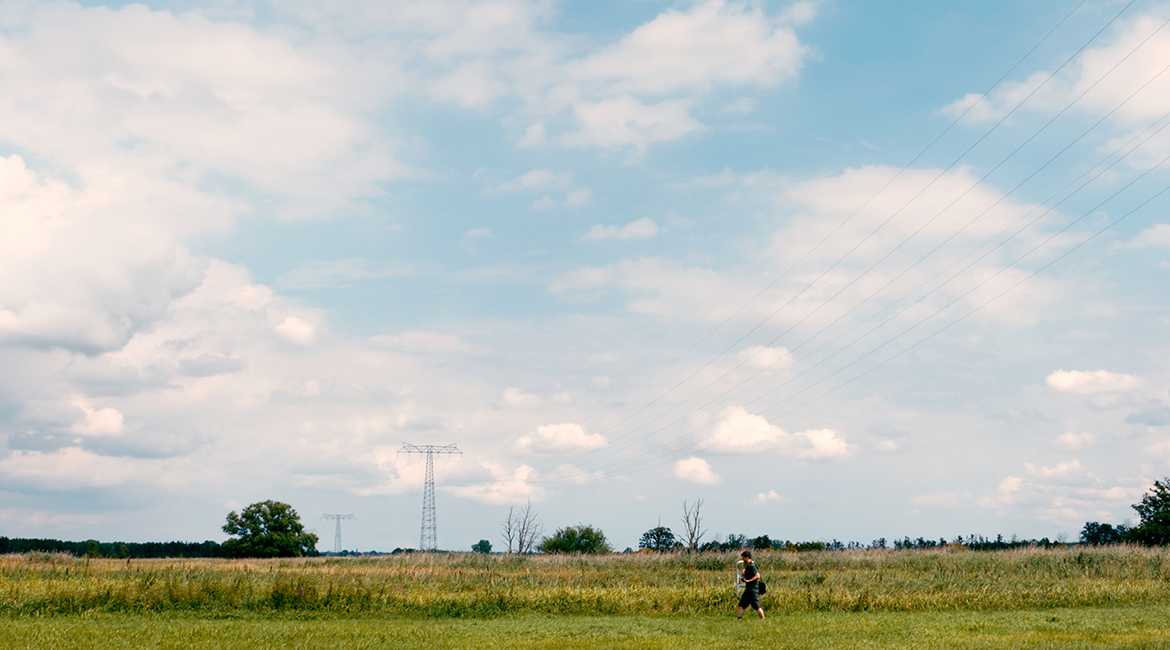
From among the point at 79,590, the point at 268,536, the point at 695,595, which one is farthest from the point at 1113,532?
the point at 79,590

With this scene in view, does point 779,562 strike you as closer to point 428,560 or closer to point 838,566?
point 838,566

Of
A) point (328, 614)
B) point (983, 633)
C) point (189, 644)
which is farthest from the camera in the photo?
point (328, 614)

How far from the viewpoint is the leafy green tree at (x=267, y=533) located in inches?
3836

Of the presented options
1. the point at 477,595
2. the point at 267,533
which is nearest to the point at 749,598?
the point at 477,595

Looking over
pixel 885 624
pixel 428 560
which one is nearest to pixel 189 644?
pixel 885 624

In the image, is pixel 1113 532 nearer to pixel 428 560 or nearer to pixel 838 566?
pixel 838 566

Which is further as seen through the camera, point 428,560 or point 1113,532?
point 1113,532

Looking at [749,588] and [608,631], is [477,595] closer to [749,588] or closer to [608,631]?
[608,631]

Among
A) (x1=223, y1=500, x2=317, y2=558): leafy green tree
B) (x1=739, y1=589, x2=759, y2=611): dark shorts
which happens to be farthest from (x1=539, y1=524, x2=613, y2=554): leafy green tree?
(x1=739, y1=589, x2=759, y2=611): dark shorts

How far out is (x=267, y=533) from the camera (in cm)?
9919

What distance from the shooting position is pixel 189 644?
16328 millimetres

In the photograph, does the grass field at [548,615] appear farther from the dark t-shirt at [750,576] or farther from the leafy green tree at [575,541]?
the leafy green tree at [575,541]

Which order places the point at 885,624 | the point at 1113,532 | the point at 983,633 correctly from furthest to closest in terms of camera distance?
the point at 1113,532 < the point at 885,624 < the point at 983,633

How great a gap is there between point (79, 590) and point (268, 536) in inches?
3193
